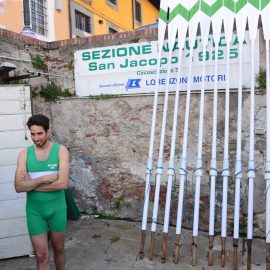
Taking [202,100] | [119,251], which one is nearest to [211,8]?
[202,100]

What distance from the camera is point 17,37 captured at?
18.4ft

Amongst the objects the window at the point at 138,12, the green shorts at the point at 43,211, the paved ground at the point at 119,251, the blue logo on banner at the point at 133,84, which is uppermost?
the window at the point at 138,12

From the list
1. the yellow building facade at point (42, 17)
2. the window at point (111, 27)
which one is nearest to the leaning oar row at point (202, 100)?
the yellow building facade at point (42, 17)

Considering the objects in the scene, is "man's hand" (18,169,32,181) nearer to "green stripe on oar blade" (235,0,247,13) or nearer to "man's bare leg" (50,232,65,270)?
"man's bare leg" (50,232,65,270)

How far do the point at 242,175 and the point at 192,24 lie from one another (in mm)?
2106

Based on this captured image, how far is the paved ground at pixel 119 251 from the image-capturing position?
4.30 metres

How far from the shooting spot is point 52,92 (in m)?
5.90

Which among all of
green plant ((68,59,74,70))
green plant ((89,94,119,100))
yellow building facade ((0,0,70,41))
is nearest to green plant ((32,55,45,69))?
green plant ((68,59,74,70))

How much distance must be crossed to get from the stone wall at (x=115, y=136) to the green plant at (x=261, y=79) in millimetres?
108

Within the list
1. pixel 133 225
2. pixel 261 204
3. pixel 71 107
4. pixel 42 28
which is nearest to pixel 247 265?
pixel 261 204

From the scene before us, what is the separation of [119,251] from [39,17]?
970cm

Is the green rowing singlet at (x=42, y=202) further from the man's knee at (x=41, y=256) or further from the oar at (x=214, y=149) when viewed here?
the oar at (x=214, y=149)

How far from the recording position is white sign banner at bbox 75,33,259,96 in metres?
4.93

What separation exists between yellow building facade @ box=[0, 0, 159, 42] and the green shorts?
8.95 m
